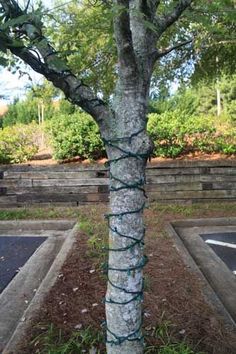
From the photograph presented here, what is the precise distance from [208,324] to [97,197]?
16.8 feet

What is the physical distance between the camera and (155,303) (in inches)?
141

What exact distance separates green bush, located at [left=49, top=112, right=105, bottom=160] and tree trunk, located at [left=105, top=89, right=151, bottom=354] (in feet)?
20.7

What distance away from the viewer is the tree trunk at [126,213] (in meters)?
2.22

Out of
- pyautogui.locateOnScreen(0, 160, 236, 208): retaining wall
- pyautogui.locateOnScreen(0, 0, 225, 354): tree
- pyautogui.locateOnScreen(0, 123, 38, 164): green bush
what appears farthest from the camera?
pyautogui.locateOnScreen(0, 123, 38, 164): green bush

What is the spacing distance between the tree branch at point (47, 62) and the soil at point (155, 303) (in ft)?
5.70

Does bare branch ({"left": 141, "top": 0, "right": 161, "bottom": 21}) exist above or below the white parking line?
above

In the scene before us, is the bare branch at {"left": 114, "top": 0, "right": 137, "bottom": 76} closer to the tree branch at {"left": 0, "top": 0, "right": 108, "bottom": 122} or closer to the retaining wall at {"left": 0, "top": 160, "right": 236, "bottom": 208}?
the tree branch at {"left": 0, "top": 0, "right": 108, "bottom": 122}

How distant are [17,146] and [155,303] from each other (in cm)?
638

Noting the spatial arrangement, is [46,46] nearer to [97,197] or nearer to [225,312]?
[225,312]

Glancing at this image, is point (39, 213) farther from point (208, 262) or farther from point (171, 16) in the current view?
point (171, 16)

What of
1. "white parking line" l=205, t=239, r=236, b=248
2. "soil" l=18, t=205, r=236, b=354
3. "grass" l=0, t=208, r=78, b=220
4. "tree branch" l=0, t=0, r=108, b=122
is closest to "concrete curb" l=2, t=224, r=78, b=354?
"soil" l=18, t=205, r=236, b=354

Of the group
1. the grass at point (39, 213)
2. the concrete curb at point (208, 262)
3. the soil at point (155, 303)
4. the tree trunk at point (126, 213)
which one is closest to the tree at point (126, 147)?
the tree trunk at point (126, 213)

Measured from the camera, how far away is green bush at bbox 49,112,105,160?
8602 millimetres

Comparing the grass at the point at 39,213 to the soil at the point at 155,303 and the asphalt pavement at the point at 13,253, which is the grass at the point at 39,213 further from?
the soil at the point at 155,303
